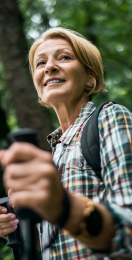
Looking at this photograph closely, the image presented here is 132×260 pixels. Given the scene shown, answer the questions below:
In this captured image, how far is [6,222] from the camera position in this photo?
165 cm

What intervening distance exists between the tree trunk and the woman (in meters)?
1.60

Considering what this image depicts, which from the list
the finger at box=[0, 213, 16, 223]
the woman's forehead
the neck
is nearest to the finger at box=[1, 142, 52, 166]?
the finger at box=[0, 213, 16, 223]

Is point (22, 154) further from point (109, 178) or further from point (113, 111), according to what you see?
point (113, 111)

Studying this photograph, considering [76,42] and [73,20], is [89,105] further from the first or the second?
[73,20]

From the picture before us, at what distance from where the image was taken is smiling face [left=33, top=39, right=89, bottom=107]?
179cm

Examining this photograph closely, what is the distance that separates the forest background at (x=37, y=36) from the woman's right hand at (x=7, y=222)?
1.74m

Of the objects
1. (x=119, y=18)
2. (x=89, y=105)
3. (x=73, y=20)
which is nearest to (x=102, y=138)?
(x=89, y=105)

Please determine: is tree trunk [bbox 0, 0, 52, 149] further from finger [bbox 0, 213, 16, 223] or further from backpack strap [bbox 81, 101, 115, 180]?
backpack strap [bbox 81, 101, 115, 180]

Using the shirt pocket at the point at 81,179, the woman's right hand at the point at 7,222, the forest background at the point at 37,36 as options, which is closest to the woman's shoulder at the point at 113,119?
the shirt pocket at the point at 81,179

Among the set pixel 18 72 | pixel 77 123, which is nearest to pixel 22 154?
pixel 77 123

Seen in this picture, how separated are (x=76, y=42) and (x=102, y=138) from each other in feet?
3.63

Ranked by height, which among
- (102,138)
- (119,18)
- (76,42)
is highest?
(119,18)

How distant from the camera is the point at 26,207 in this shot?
2.32 ft

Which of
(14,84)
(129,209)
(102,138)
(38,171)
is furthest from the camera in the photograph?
(14,84)
